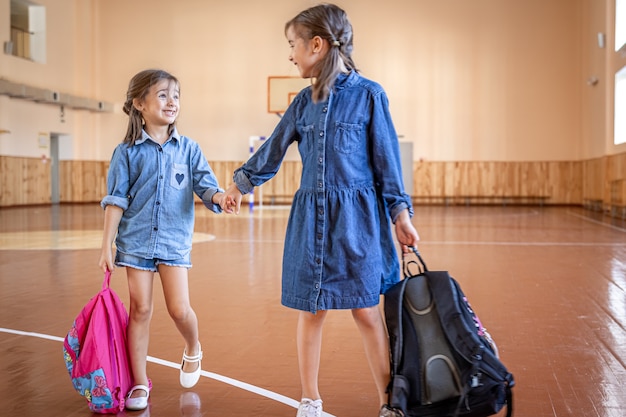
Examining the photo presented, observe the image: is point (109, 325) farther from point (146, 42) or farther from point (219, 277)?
point (146, 42)

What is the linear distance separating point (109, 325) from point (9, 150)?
17354 millimetres

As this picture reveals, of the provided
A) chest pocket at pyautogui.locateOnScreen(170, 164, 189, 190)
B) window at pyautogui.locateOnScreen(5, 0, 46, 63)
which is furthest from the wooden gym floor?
window at pyautogui.locateOnScreen(5, 0, 46, 63)

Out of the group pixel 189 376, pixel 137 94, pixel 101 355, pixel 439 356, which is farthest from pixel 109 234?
pixel 439 356

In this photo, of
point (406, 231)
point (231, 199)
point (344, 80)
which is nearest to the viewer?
point (406, 231)

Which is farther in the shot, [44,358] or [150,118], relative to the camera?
[44,358]

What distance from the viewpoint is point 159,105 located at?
2.94 meters

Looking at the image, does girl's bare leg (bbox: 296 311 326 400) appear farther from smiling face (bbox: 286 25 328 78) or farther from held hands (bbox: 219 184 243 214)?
smiling face (bbox: 286 25 328 78)

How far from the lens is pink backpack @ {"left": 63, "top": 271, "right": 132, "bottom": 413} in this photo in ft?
8.91

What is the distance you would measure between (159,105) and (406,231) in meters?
1.19

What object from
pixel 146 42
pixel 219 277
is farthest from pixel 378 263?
pixel 146 42

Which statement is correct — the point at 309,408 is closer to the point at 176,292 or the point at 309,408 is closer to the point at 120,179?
the point at 176,292

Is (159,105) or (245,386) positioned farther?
(245,386)

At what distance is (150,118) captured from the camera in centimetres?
296

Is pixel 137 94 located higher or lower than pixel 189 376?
higher
